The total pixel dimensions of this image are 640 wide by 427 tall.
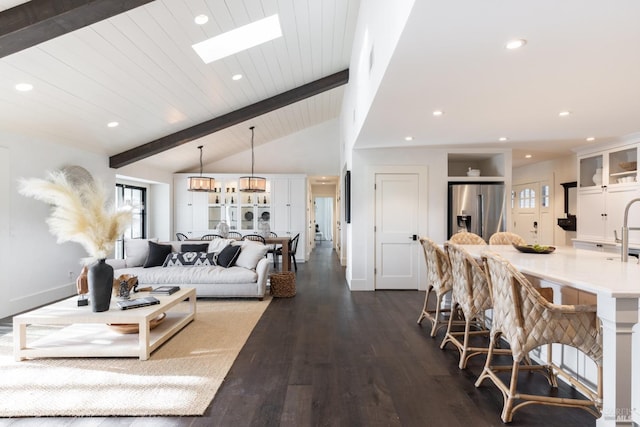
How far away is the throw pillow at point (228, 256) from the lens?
5.06 meters

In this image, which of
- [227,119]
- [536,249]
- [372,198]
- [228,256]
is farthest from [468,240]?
[227,119]

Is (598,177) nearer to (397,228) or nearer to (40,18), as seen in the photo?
(397,228)

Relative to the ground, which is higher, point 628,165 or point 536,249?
point 628,165

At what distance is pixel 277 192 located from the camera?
8.87 m

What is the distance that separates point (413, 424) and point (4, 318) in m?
4.72

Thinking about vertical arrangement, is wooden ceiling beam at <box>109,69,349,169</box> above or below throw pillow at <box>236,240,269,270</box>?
above

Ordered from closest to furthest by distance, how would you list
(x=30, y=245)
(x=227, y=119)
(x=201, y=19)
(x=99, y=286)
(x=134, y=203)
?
1. (x=99, y=286)
2. (x=201, y=19)
3. (x=30, y=245)
4. (x=227, y=119)
5. (x=134, y=203)

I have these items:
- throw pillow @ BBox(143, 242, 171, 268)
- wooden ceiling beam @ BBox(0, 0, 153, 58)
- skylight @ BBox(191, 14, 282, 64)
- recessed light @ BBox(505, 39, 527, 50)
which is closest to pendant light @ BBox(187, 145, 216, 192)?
throw pillow @ BBox(143, 242, 171, 268)

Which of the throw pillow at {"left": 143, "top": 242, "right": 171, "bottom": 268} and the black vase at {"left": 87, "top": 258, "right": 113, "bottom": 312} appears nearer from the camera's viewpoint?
the black vase at {"left": 87, "top": 258, "right": 113, "bottom": 312}

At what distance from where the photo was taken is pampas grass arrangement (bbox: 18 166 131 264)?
2691 mm

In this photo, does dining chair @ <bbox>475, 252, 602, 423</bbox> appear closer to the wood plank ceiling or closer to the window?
the wood plank ceiling

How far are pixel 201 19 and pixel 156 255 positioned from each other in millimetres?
3428

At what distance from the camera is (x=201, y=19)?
334cm

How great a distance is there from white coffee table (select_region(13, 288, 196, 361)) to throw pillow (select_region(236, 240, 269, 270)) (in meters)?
1.73
